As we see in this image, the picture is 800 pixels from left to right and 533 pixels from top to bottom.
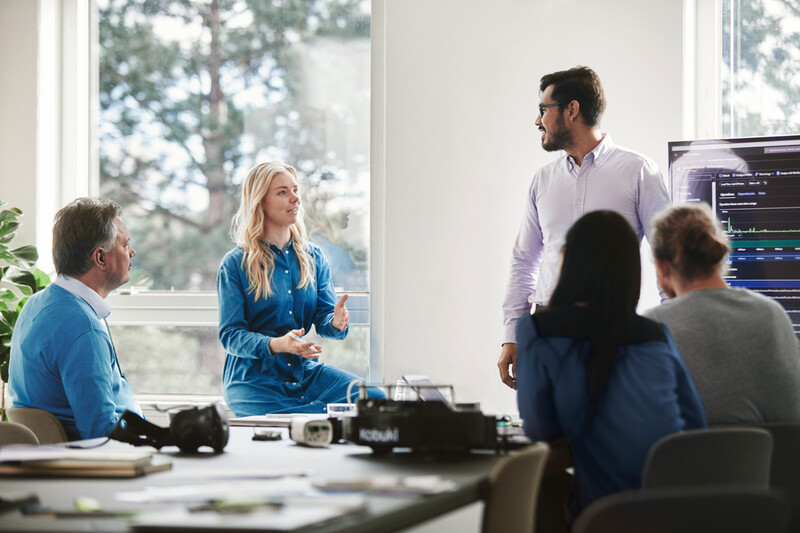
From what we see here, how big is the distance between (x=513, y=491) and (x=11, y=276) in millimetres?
3707

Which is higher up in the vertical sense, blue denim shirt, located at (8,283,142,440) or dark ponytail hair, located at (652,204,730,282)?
dark ponytail hair, located at (652,204,730,282)

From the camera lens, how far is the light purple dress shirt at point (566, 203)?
367 cm

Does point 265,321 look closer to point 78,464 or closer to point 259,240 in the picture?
point 259,240

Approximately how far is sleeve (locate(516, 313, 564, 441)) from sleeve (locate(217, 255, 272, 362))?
1.85 m

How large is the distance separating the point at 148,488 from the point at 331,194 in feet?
11.7

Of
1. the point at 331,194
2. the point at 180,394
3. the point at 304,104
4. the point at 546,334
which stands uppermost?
the point at 304,104

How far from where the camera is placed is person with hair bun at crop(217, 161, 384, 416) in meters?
3.79

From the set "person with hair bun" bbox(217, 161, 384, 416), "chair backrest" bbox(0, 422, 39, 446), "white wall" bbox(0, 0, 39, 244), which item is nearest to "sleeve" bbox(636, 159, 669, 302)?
"person with hair bun" bbox(217, 161, 384, 416)

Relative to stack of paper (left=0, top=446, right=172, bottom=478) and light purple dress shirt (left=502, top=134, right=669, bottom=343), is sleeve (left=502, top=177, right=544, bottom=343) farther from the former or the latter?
stack of paper (left=0, top=446, right=172, bottom=478)

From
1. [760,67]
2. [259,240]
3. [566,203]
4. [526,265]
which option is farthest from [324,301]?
[760,67]

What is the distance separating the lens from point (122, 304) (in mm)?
5152

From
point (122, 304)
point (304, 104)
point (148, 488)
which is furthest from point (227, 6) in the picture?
point (148, 488)

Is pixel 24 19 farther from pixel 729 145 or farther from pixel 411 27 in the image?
pixel 729 145

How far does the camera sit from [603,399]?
6.61 ft
